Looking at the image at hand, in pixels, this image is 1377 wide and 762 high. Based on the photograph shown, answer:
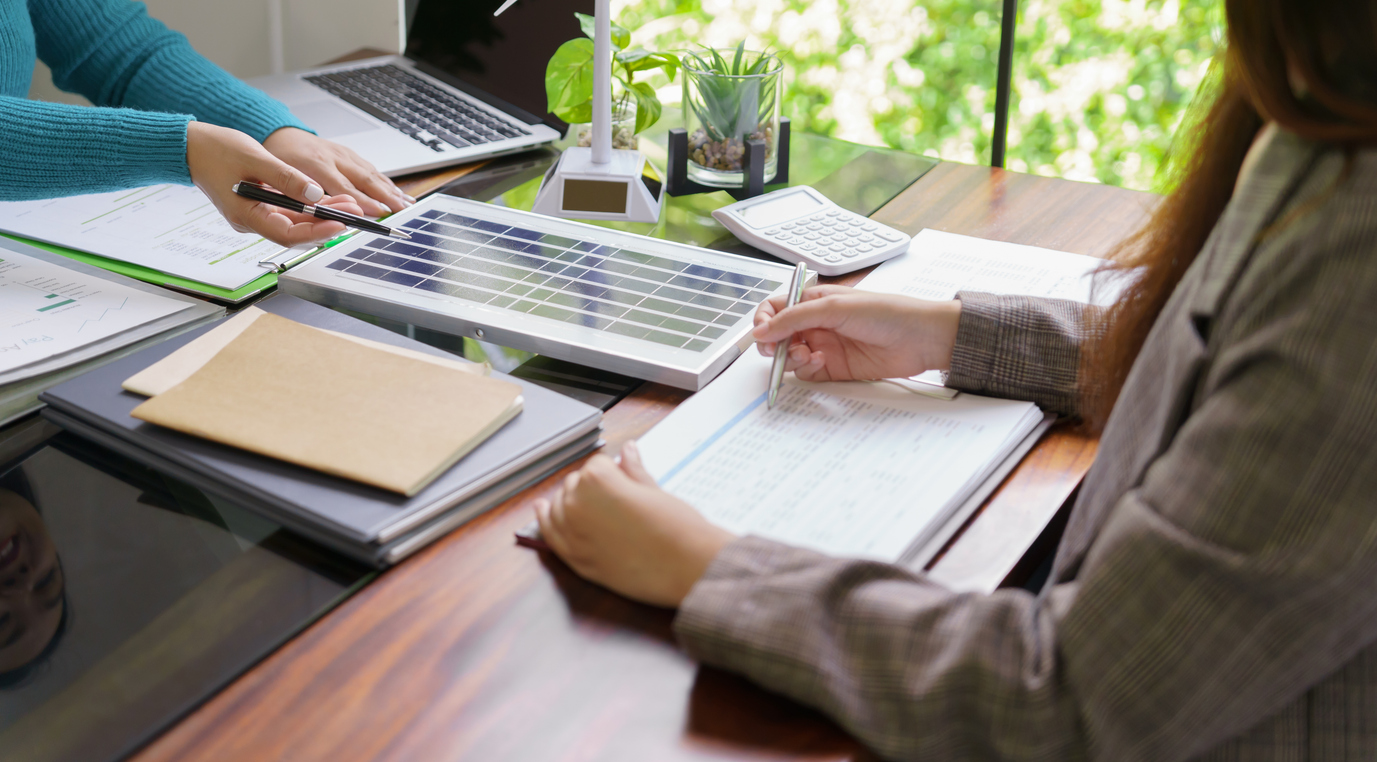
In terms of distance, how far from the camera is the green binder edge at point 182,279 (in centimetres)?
98

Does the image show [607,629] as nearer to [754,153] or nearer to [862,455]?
[862,455]

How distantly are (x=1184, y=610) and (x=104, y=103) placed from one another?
1.52 meters

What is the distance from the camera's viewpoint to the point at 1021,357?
82 centimetres

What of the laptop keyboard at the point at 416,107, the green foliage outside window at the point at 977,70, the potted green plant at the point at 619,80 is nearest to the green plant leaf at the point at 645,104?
the potted green plant at the point at 619,80

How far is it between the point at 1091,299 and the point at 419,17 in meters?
1.28

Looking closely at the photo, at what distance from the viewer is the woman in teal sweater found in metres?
1.06

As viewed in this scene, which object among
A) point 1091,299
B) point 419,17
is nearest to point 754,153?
point 1091,299

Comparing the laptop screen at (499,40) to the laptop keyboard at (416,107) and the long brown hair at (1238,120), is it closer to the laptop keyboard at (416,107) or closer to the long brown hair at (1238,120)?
the laptop keyboard at (416,107)

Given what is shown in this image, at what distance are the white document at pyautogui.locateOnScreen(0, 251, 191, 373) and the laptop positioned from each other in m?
0.44

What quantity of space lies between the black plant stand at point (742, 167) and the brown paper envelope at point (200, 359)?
0.53 m

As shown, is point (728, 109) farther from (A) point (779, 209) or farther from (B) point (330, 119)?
(B) point (330, 119)

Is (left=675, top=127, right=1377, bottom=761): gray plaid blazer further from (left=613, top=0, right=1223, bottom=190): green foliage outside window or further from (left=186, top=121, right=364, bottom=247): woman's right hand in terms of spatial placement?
(left=613, top=0, right=1223, bottom=190): green foliage outside window

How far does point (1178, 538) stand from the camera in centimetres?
48

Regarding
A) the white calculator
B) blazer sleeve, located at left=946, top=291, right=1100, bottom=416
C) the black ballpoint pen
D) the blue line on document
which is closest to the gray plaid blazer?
the blue line on document
